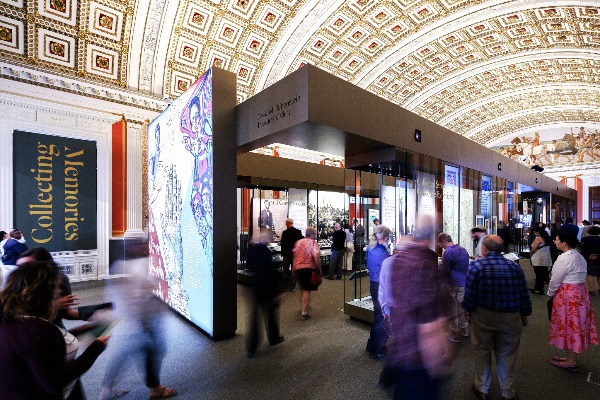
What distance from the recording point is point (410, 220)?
18.0 feet

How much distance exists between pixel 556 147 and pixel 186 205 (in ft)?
84.4

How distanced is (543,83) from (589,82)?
75.6 inches

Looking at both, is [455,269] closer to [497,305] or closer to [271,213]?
[497,305]

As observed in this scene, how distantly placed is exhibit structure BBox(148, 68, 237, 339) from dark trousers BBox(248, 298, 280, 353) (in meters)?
0.68

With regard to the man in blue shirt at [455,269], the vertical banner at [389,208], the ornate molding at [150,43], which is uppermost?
the ornate molding at [150,43]

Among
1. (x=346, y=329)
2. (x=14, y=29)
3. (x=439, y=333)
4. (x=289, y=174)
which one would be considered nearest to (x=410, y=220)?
(x=346, y=329)

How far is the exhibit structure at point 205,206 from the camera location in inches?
181

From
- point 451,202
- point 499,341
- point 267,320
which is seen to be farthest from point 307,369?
point 451,202

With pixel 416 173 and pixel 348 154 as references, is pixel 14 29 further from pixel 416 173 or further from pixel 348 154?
pixel 416 173

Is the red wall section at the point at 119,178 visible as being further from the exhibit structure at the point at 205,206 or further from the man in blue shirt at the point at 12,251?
the exhibit structure at the point at 205,206

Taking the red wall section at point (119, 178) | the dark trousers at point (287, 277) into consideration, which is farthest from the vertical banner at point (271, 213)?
the red wall section at point (119, 178)

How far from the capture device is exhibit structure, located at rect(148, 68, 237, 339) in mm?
4598

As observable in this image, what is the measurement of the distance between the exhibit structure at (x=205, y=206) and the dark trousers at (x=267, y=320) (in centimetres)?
68

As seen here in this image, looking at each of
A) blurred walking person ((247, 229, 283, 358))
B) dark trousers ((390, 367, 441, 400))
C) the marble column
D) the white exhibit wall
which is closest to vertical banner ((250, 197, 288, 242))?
the marble column
